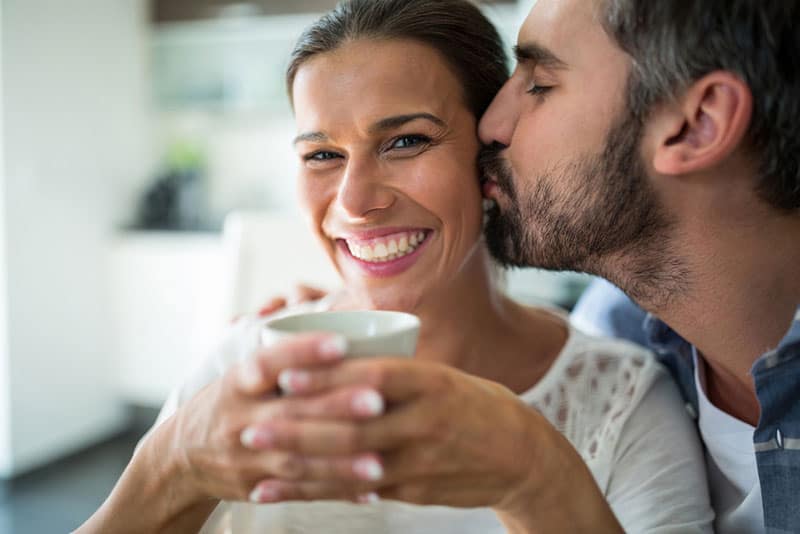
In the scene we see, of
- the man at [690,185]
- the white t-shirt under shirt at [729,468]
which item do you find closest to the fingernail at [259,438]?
the man at [690,185]

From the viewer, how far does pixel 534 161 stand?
1.19 m

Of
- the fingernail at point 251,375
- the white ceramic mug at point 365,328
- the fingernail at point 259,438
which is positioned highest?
the white ceramic mug at point 365,328

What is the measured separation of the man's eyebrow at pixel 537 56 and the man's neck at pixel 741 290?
1.07 feet

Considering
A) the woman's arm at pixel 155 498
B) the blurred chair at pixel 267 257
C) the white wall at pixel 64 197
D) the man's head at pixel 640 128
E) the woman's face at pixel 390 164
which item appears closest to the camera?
the woman's arm at pixel 155 498

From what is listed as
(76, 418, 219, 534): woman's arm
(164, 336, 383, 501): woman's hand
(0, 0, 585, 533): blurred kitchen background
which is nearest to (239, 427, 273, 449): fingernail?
(164, 336, 383, 501): woman's hand

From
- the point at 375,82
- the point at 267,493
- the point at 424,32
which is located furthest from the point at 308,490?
the point at 424,32

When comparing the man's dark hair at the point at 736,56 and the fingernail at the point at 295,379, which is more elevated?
the man's dark hair at the point at 736,56

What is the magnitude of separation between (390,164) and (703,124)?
472 mm

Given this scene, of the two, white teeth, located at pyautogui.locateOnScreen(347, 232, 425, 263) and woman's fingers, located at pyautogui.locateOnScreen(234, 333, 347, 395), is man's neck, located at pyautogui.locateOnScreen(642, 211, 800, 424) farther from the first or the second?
woman's fingers, located at pyautogui.locateOnScreen(234, 333, 347, 395)

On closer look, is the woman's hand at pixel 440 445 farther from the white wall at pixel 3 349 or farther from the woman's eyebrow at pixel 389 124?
the white wall at pixel 3 349

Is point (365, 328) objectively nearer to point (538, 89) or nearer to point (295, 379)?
point (295, 379)

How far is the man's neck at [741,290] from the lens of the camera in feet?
3.61

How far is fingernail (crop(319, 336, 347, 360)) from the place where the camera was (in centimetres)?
67

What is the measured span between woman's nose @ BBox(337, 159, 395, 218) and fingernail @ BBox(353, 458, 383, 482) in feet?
1.87
